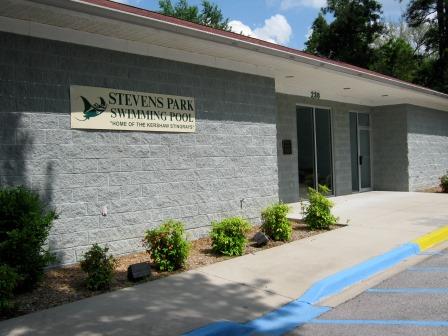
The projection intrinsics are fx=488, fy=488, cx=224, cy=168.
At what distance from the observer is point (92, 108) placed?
728 centimetres

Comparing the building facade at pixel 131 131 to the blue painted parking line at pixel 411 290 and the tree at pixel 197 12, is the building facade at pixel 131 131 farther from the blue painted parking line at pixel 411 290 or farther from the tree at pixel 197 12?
the tree at pixel 197 12

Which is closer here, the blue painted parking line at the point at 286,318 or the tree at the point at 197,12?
the blue painted parking line at the point at 286,318

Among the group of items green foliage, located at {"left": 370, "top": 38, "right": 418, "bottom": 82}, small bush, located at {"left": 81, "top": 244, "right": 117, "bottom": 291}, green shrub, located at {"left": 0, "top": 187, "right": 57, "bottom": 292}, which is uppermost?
green foliage, located at {"left": 370, "top": 38, "right": 418, "bottom": 82}

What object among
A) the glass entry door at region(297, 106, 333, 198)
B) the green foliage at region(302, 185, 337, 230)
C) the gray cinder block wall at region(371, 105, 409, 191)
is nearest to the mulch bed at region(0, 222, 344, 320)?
the green foliage at region(302, 185, 337, 230)

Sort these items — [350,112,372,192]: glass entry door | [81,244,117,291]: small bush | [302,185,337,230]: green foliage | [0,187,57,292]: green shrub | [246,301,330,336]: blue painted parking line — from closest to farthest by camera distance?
[246,301,330,336]: blue painted parking line
[0,187,57,292]: green shrub
[81,244,117,291]: small bush
[302,185,337,230]: green foliage
[350,112,372,192]: glass entry door

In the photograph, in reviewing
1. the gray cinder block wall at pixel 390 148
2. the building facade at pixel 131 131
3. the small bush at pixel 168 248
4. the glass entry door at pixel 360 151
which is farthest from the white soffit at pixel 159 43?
the gray cinder block wall at pixel 390 148

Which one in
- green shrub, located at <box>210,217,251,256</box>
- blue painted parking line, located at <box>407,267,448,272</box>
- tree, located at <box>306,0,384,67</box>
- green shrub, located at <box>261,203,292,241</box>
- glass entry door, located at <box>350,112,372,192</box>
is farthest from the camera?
tree, located at <box>306,0,384,67</box>

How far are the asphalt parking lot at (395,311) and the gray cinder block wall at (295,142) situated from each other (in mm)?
7032

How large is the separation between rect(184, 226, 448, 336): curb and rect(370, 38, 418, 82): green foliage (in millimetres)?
28130

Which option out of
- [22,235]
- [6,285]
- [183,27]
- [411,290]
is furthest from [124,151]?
[411,290]

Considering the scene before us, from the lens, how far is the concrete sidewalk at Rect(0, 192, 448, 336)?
4.65 metres

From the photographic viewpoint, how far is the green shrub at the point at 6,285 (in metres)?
4.89

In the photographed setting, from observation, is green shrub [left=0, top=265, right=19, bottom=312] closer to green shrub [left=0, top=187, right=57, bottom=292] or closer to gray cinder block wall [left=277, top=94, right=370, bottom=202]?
green shrub [left=0, top=187, right=57, bottom=292]

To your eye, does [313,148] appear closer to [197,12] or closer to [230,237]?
[230,237]
